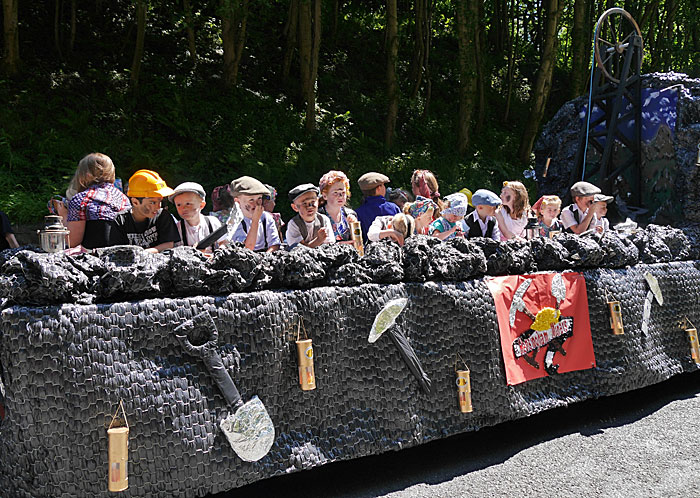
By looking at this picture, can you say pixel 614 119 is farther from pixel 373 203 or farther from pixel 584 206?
pixel 373 203

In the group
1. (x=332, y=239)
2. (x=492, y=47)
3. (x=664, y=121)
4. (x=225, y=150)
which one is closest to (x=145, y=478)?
(x=332, y=239)

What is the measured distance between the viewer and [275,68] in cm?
1633

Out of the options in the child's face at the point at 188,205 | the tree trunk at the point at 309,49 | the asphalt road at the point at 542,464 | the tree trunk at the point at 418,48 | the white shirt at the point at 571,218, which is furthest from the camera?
the tree trunk at the point at 418,48

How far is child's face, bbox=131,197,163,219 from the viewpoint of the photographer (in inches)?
144

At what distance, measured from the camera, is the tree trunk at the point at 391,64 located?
561 inches

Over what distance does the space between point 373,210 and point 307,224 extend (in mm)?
1354

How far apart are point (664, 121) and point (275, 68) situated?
1196cm

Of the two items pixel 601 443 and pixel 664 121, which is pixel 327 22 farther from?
pixel 601 443

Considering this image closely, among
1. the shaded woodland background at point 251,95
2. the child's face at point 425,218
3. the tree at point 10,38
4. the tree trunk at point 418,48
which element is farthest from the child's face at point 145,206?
the tree trunk at point 418,48

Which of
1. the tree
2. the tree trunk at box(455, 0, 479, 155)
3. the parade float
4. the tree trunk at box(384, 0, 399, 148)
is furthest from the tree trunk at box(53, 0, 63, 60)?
the parade float

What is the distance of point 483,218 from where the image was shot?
4812 millimetres

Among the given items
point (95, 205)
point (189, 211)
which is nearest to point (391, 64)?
point (189, 211)

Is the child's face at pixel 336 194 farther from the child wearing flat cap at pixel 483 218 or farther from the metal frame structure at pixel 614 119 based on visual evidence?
the metal frame structure at pixel 614 119

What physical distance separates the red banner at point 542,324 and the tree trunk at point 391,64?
1134cm
